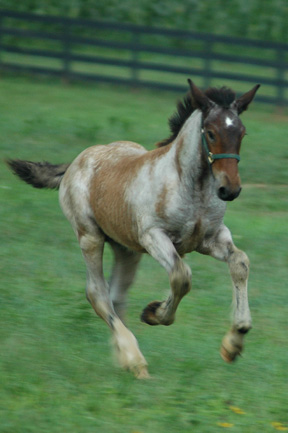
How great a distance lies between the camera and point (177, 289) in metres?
5.25

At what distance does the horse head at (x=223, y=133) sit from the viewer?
4906mm

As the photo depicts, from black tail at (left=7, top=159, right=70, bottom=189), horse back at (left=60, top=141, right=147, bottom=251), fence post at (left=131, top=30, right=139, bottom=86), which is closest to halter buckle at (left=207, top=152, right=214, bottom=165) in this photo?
horse back at (left=60, top=141, right=147, bottom=251)

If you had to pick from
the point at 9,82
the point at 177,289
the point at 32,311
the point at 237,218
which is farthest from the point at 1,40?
the point at 177,289

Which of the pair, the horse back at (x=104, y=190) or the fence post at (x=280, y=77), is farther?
the fence post at (x=280, y=77)

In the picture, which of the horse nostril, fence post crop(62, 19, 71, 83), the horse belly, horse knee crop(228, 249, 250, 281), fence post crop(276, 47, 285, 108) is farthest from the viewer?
fence post crop(62, 19, 71, 83)

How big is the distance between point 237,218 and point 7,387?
551 centimetres

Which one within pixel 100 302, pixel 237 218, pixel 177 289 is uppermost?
pixel 177 289

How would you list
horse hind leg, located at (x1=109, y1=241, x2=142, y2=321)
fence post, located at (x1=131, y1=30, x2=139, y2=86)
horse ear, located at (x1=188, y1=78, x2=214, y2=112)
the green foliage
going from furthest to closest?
the green foliage → fence post, located at (x1=131, y1=30, x2=139, y2=86) → horse hind leg, located at (x1=109, y1=241, x2=142, y2=321) → horse ear, located at (x1=188, y1=78, x2=214, y2=112)

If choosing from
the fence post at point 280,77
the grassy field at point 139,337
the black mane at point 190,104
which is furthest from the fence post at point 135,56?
the black mane at point 190,104

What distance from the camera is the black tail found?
6.86m

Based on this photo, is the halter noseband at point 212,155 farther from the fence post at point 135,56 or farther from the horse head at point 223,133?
the fence post at point 135,56

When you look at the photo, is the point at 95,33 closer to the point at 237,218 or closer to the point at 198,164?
the point at 237,218

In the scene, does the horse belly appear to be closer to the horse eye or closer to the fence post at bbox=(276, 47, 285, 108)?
the horse eye

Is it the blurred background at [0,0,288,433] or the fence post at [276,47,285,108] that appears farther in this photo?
the fence post at [276,47,285,108]
